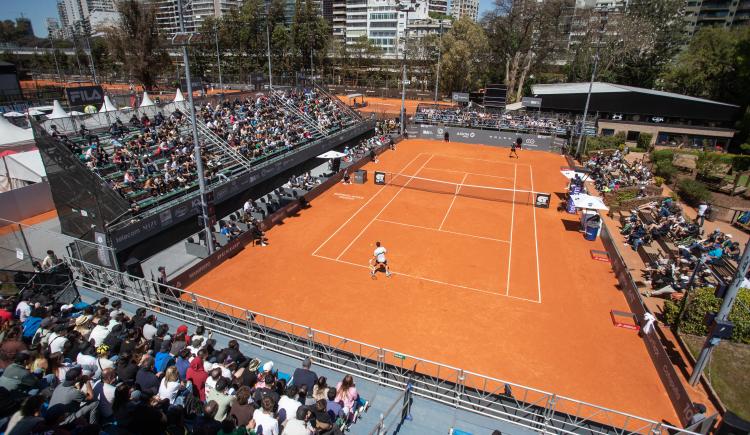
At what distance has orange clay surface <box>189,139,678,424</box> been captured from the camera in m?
13.4

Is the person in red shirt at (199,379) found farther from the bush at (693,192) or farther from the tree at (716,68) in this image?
the tree at (716,68)

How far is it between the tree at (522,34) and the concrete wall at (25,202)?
2622 inches

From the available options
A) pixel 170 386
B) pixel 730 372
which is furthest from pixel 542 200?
pixel 170 386

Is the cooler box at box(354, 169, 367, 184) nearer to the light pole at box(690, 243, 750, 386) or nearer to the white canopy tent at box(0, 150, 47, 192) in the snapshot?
the white canopy tent at box(0, 150, 47, 192)

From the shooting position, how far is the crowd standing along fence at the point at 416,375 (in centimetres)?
977

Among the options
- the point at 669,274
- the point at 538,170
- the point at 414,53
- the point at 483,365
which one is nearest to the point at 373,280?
the point at 483,365

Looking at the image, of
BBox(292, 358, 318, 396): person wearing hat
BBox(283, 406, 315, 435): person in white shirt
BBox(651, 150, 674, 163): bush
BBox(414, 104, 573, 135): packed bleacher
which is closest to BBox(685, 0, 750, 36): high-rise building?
BBox(414, 104, 573, 135): packed bleacher

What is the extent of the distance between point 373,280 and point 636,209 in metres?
20.1

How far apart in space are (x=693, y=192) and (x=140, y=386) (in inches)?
1395

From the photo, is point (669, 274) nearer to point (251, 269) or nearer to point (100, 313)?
point (251, 269)

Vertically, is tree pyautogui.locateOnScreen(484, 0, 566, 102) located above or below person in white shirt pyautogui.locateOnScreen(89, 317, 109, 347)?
above

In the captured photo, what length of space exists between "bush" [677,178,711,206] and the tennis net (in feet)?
36.5

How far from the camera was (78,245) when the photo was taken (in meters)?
16.0

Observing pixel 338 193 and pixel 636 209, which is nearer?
pixel 636 209
